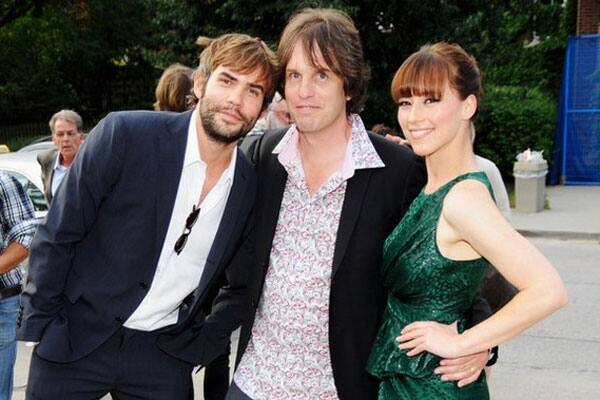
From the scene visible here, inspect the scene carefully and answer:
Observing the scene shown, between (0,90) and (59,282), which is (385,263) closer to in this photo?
(59,282)

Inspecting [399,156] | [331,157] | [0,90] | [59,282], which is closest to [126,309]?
[59,282]

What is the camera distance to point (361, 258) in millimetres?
2625

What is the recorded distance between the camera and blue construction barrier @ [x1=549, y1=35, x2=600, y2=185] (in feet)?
50.5

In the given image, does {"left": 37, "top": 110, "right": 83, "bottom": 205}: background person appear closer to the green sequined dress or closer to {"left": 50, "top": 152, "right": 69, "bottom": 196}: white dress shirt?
{"left": 50, "top": 152, "right": 69, "bottom": 196}: white dress shirt

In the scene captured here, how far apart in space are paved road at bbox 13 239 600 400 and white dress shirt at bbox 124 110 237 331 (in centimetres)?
261

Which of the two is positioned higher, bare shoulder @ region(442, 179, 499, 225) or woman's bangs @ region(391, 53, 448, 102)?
woman's bangs @ region(391, 53, 448, 102)

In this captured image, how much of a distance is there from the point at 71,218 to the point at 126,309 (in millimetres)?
398

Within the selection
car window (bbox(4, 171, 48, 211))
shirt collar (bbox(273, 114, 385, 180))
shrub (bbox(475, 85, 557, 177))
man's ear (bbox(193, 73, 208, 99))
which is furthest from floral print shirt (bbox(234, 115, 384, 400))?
Answer: shrub (bbox(475, 85, 557, 177))

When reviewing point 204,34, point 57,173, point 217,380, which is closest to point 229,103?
point 217,380

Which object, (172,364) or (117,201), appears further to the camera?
(172,364)

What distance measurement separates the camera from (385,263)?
257 cm

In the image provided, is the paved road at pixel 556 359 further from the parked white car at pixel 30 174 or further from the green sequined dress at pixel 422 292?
the green sequined dress at pixel 422 292

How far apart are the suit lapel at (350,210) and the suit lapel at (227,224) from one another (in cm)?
43

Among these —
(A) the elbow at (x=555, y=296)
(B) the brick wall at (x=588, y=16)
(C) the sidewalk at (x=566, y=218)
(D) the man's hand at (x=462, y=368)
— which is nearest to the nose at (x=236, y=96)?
(D) the man's hand at (x=462, y=368)
